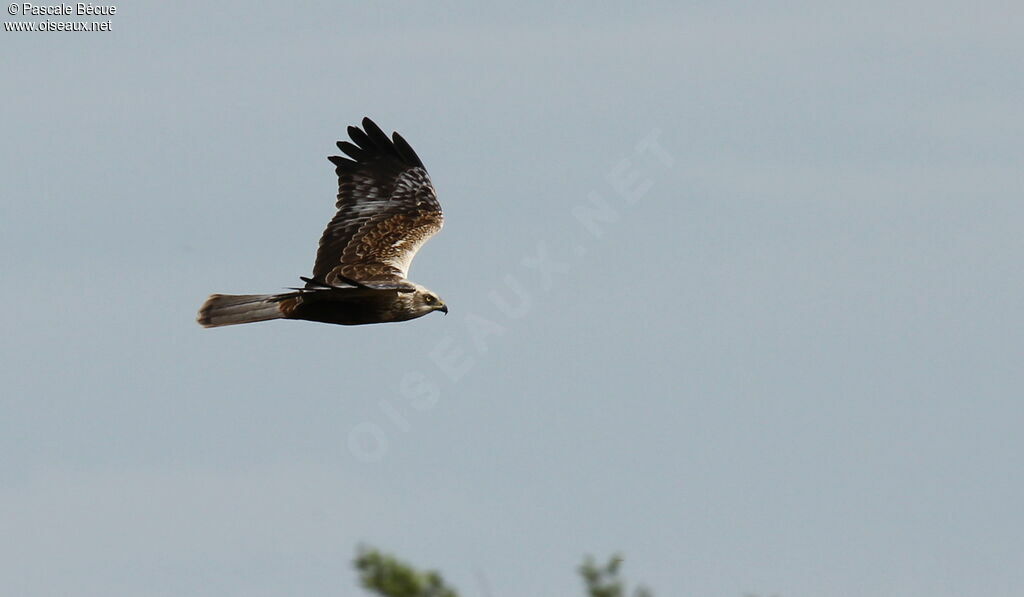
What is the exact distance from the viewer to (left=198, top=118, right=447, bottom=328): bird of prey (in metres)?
18.3

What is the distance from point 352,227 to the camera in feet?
70.4

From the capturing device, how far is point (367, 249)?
21016 mm

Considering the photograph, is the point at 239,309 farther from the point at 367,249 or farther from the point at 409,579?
the point at 409,579

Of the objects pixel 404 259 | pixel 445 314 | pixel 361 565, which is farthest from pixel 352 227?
pixel 361 565

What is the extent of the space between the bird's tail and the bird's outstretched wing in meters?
1.46

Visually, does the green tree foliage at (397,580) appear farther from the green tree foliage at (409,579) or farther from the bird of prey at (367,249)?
the bird of prey at (367,249)

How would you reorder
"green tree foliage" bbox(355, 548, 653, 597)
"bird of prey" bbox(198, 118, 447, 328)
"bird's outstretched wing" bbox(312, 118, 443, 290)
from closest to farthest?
"green tree foliage" bbox(355, 548, 653, 597)
"bird of prey" bbox(198, 118, 447, 328)
"bird's outstretched wing" bbox(312, 118, 443, 290)

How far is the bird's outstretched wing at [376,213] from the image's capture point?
20641 millimetres

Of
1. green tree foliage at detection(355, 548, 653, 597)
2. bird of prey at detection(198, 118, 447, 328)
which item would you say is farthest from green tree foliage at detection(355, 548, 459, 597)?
bird of prey at detection(198, 118, 447, 328)

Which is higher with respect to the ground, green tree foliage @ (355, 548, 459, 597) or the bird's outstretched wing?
the bird's outstretched wing

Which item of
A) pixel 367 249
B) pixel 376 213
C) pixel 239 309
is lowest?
pixel 239 309

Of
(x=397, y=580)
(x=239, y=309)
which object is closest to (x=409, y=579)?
(x=397, y=580)

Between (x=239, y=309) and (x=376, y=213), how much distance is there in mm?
3656

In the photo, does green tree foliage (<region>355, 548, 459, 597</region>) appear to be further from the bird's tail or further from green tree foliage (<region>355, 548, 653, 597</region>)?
the bird's tail
